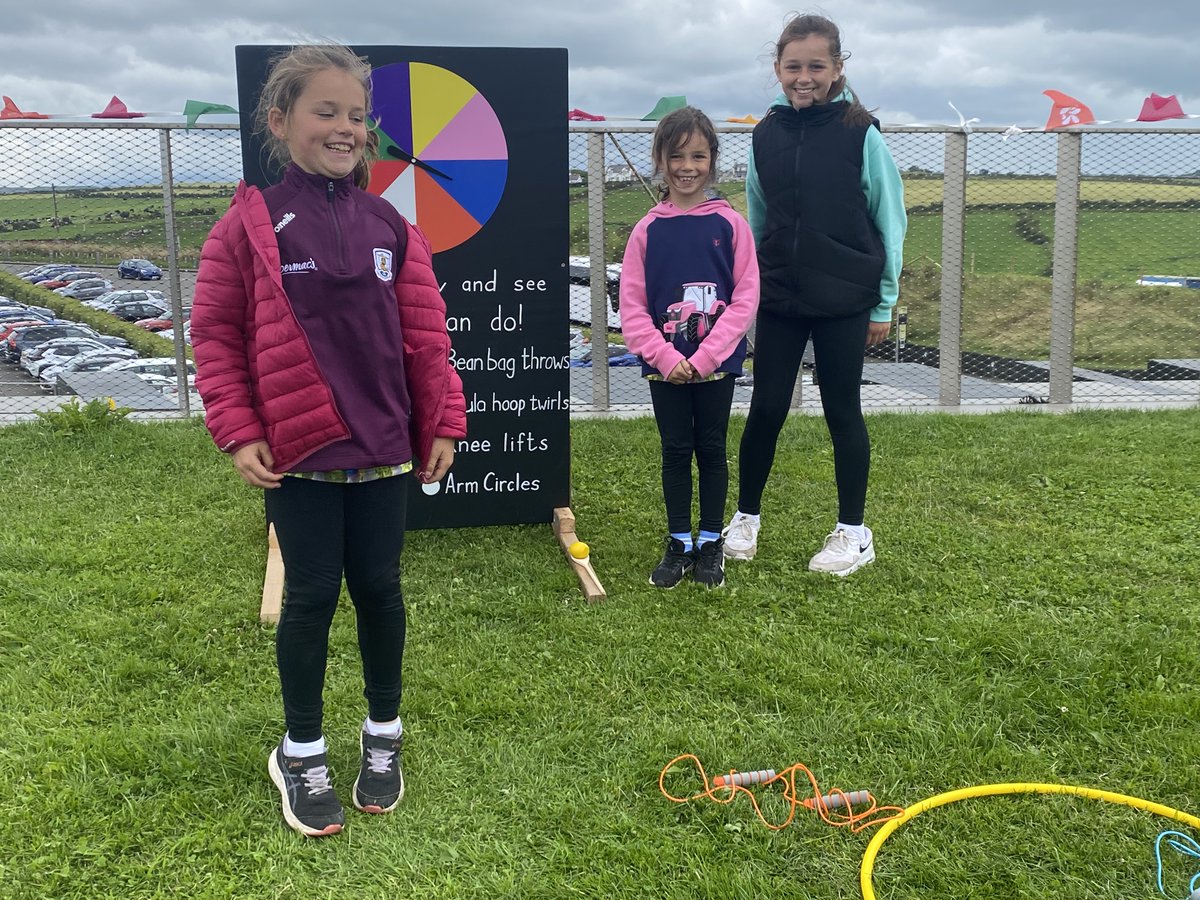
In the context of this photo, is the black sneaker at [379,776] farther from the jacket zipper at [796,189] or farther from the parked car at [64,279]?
the parked car at [64,279]

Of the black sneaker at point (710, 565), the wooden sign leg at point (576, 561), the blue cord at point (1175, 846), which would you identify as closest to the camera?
the blue cord at point (1175, 846)

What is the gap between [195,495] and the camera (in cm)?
470

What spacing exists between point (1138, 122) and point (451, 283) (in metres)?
5.49

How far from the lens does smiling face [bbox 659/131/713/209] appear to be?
3.38 m

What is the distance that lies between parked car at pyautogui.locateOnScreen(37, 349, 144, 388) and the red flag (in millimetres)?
6741

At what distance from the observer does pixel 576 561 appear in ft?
12.3

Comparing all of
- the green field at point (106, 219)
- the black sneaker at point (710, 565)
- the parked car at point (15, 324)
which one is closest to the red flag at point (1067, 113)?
the black sneaker at point (710, 565)

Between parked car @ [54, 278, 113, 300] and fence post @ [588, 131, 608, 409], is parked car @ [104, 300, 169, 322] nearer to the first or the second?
parked car @ [54, 278, 113, 300]

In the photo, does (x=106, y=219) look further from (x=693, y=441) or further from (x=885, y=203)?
(x=885, y=203)

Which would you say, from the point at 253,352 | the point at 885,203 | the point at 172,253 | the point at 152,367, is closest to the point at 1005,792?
the point at 253,352

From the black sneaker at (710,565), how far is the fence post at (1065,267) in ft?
14.8

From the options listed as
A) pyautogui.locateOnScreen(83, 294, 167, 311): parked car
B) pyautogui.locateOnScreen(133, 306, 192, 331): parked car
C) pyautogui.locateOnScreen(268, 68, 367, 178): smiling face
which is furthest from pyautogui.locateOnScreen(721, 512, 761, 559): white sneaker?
pyautogui.locateOnScreen(83, 294, 167, 311): parked car

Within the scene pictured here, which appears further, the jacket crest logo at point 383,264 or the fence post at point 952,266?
the fence post at point 952,266

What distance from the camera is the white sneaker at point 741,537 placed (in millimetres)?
3945
